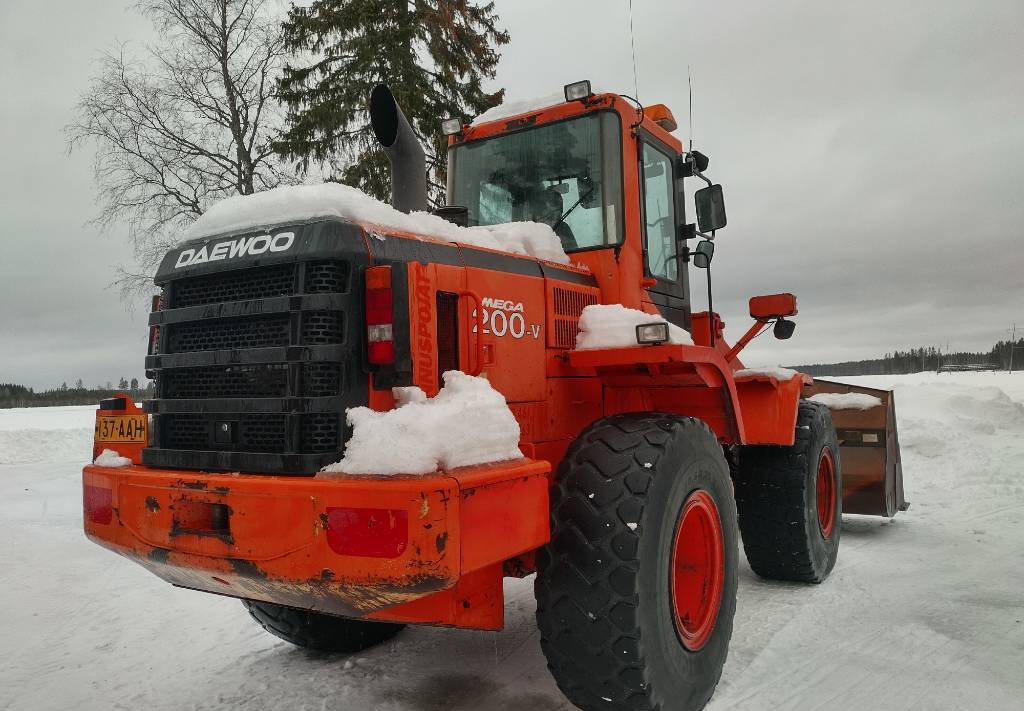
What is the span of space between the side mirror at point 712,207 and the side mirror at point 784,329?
1.10 metres

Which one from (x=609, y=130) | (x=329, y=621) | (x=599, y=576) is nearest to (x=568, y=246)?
(x=609, y=130)

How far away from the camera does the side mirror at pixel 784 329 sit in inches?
200

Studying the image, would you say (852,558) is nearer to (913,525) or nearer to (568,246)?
(913,525)

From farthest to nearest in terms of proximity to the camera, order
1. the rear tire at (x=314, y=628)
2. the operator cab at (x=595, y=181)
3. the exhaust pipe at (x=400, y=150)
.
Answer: the operator cab at (x=595, y=181) < the rear tire at (x=314, y=628) < the exhaust pipe at (x=400, y=150)

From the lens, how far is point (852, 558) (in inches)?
234

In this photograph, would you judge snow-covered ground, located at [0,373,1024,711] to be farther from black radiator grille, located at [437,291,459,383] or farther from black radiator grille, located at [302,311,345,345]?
black radiator grille, located at [302,311,345,345]

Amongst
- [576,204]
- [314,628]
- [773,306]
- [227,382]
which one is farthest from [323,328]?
[773,306]

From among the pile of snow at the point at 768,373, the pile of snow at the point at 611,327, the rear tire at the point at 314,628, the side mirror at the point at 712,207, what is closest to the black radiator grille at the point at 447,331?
the pile of snow at the point at 611,327

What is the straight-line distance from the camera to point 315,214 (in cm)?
272

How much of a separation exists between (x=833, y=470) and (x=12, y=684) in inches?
219

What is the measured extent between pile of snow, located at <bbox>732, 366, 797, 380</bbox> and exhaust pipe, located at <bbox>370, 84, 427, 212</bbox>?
7.65 feet

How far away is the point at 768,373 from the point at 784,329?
2.07ft

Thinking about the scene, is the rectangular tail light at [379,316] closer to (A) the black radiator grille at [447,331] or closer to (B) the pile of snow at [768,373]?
(A) the black radiator grille at [447,331]

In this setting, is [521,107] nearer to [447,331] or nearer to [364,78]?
[447,331]
